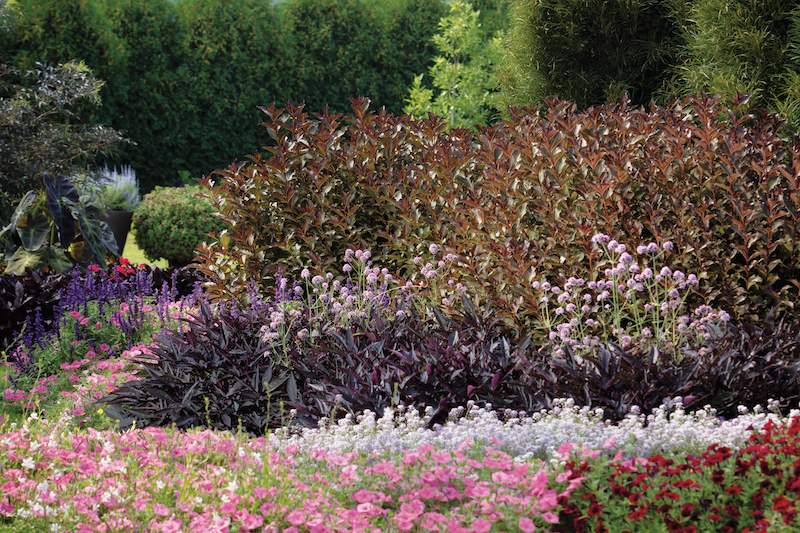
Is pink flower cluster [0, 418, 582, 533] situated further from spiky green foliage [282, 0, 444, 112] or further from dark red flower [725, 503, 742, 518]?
spiky green foliage [282, 0, 444, 112]

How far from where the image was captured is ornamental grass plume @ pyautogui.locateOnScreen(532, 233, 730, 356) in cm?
388

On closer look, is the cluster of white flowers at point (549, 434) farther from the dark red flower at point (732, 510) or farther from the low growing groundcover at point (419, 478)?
Answer: the dark red flower at point (732, 510)

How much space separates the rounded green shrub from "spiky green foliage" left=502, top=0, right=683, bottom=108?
228 inches

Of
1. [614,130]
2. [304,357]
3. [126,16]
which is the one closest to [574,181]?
[614,130]

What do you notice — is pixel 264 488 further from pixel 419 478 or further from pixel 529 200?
pixel 529 200

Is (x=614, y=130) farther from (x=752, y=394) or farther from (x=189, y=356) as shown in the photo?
(x=189, y=356)

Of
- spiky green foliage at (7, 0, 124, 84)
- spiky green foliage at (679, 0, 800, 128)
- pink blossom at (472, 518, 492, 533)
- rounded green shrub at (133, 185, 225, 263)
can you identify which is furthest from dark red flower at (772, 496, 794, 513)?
spiky green foliage at (7, 0, 124, 84)

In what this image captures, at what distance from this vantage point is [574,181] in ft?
15.8

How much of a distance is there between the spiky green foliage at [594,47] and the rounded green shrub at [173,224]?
580cm

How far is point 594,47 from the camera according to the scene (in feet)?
27.3

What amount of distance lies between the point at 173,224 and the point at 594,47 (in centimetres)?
722

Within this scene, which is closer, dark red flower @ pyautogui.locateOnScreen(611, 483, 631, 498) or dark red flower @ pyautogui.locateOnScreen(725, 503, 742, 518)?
dark red flower @ pyautogui.locateOnScreen(725, 503, 742, 518)

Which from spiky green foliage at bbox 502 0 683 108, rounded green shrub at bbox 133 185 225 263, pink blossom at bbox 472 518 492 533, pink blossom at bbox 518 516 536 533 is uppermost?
spiky green foliage at bbox 502 0 683 108

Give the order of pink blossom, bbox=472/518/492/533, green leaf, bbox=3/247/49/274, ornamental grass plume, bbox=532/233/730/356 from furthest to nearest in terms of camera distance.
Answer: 1. green leaf, bbox=3/247/49/274
2. ornamental grass plume, bbox=532/233/730/356
3. pink blossom, bbox=472/518/492/533
